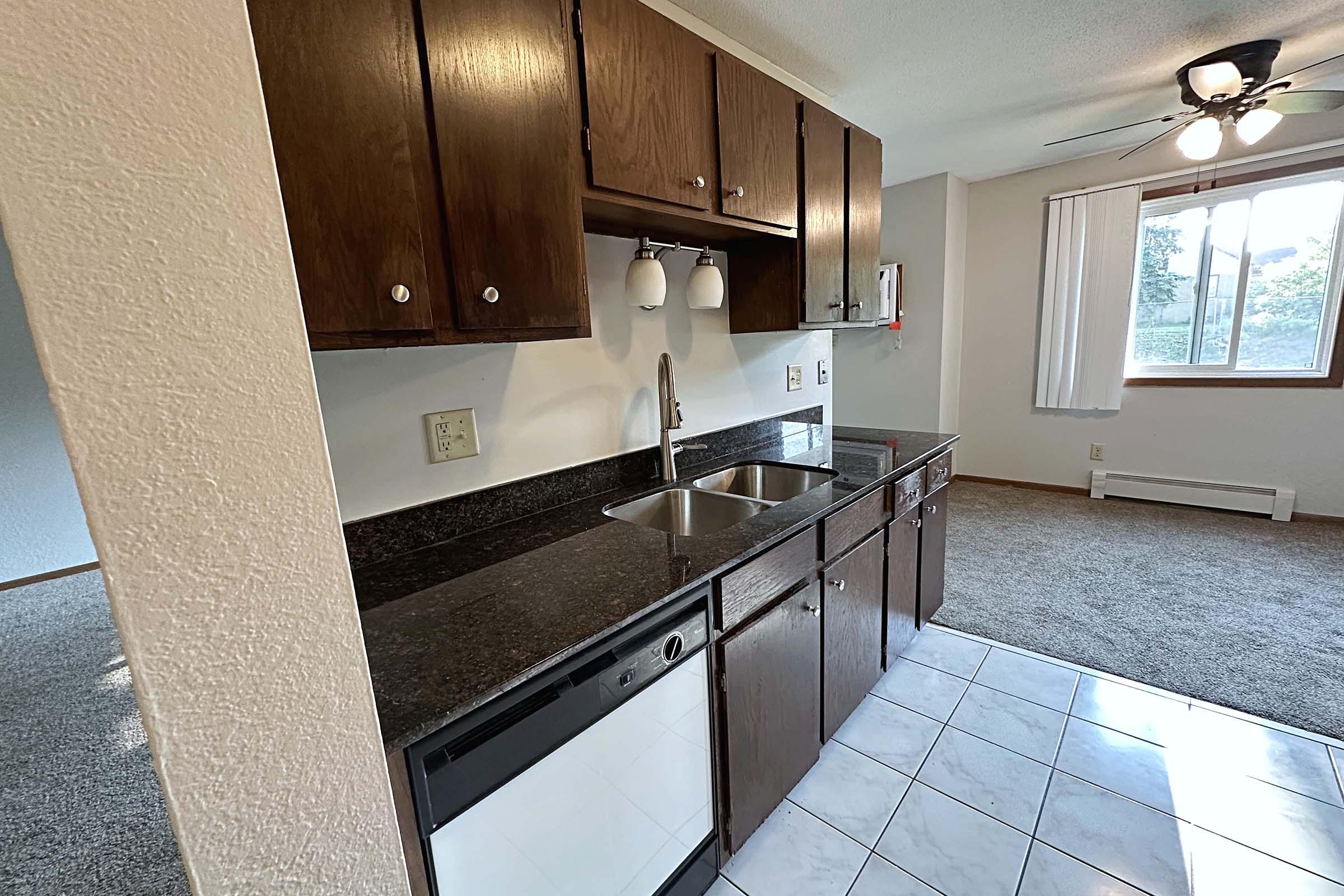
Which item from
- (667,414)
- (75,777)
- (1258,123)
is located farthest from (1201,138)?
(75,777)

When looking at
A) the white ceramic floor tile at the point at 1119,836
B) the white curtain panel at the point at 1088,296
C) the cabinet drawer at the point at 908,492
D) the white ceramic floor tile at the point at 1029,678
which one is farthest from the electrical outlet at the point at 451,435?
the white curtain panel at the point at 1088,296

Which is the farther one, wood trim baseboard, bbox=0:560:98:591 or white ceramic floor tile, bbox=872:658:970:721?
wood trim baseboard, bbox=0:560:98:591

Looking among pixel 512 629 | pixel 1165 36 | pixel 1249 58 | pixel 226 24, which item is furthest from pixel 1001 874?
pixel 1249 58

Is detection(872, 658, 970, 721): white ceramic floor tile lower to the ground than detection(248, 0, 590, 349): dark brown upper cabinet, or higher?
lower

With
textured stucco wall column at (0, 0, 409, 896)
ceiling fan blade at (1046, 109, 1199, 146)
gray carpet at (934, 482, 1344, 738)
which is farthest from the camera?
ceiling fan blade at (1046, 109, 1199, 146)

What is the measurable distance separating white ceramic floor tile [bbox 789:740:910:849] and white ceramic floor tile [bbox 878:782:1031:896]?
4cm

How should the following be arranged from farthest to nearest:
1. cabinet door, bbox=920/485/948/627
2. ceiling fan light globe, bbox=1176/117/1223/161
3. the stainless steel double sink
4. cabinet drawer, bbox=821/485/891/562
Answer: ceiling fan light globe, bbox=1176/117/1223/161
cabinet door, bbox=920/485/948/627
the stainless steel double sink
cabinet drawer, bbox=821/485/891/562

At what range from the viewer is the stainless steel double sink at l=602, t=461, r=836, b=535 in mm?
1604

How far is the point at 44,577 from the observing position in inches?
90.4

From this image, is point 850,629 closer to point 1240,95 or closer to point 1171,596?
point 1171,596

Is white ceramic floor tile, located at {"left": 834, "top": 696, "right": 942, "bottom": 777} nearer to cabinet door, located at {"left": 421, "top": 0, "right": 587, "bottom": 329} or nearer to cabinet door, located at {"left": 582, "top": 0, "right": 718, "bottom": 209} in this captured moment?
cabinet door, located at {"left": 421, "top": 0, "right": 587, "bottom": 329}

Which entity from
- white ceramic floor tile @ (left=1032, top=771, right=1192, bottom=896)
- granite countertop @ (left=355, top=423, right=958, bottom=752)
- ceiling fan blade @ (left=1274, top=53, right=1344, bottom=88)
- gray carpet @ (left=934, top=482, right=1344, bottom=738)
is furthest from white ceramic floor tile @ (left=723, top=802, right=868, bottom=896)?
ceiling fan blade @ (left=1274, top=53, right=1344, bottom=88)

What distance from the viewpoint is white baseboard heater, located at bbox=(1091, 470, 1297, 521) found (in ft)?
11.1

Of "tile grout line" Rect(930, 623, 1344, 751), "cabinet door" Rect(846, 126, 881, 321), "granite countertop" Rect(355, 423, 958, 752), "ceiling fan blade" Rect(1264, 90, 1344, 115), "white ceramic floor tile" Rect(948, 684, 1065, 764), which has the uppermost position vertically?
"ceiling fan blade" Rect(1264, 90, 1344, 115)
